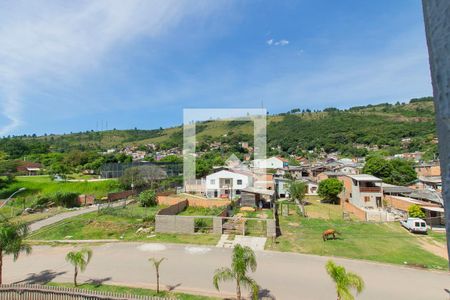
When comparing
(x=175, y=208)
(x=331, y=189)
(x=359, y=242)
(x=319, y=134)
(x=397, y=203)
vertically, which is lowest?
(x=359, y=242)

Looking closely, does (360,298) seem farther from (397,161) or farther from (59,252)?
(397,161)

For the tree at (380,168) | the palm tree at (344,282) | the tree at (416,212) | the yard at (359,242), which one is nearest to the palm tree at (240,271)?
the palm tree at (344,282)

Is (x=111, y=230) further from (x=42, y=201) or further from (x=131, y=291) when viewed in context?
(x=42, y=201)

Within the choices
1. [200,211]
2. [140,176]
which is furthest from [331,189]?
[140,176]

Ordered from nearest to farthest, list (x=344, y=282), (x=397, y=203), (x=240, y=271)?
(x=344, y=282) < (x=240, y=271) < (x=397, y=203)

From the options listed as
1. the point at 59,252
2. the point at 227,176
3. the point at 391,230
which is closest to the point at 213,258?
the point at 59,252

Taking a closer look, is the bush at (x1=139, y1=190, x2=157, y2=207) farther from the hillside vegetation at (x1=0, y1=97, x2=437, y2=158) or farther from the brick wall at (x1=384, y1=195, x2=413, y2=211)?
the hillside vegetation at (x1=0, y1=97, x2=437, y2=158)

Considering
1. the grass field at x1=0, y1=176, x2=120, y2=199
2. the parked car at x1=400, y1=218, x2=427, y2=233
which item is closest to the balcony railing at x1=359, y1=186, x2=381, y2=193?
the parked car at x1=400, y1=218, x2=427, y2=233
